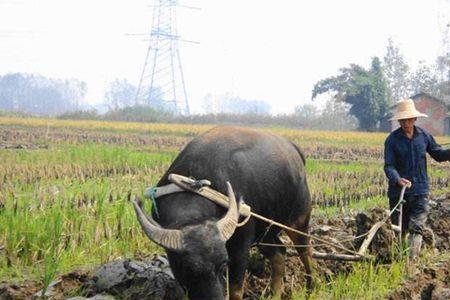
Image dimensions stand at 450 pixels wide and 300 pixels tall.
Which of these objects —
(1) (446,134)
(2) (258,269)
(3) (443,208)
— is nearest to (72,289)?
(2) (258,269)

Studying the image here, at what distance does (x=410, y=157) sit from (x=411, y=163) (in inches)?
2.5

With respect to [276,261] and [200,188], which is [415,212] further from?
[200,188]

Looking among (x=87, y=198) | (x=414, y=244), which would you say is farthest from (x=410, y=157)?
(x=87, y=198)

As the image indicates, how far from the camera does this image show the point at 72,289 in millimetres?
5121

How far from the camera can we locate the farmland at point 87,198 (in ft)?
19.3

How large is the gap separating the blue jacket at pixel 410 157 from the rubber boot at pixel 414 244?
45 cm

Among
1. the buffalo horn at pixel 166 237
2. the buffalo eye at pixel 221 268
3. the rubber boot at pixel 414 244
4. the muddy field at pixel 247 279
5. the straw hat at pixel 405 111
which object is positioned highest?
the straw hat at pixel 405 111

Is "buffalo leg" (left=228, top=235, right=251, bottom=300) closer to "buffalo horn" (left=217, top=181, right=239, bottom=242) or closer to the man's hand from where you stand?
"buffalo horn" (left=217, top=181, right=239, bottom=242)

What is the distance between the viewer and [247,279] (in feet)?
19.1

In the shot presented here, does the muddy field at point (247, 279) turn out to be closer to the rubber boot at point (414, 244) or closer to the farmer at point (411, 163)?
the rubber boot at point (414, 244)

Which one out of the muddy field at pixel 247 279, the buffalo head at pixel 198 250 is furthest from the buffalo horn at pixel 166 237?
the muddy field at pixel 247 279

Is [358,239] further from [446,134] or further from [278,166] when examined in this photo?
[446,134]

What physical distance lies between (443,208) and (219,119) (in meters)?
46.4

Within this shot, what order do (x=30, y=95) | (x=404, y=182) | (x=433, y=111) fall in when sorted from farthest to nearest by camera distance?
1. (x=30, y=95)
2. (x=433, y=111)
3. (x=404, y=182)
